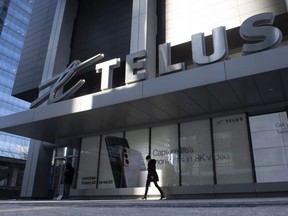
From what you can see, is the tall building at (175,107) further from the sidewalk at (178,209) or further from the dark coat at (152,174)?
the sidewalk at (178,209)

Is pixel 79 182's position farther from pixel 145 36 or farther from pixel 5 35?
pixel 5 35

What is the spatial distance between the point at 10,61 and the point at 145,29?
76807 mm

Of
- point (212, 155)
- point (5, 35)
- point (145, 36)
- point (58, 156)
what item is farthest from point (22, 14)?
point (212, 155)

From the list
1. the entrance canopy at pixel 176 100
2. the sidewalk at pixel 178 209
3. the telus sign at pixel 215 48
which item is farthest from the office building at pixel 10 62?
the sidewalk at pixel 178 209

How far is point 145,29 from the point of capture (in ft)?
50.2

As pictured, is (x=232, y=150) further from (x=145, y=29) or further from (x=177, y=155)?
(x=145, y=29)

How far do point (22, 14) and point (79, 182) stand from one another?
9097 cm

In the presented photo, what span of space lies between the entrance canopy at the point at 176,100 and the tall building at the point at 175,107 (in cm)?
4

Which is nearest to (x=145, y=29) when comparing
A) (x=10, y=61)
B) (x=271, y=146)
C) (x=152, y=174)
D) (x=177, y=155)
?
(x=177, y=155)

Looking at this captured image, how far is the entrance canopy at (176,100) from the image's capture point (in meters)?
8.92

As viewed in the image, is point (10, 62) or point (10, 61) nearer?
point (10, 62)

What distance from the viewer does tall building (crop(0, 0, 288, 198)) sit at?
9977 mm

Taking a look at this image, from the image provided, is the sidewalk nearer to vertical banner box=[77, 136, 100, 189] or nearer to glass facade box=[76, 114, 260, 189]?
glass facade box=[76, 114, 260, 189]

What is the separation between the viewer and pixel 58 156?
70.9 feet
